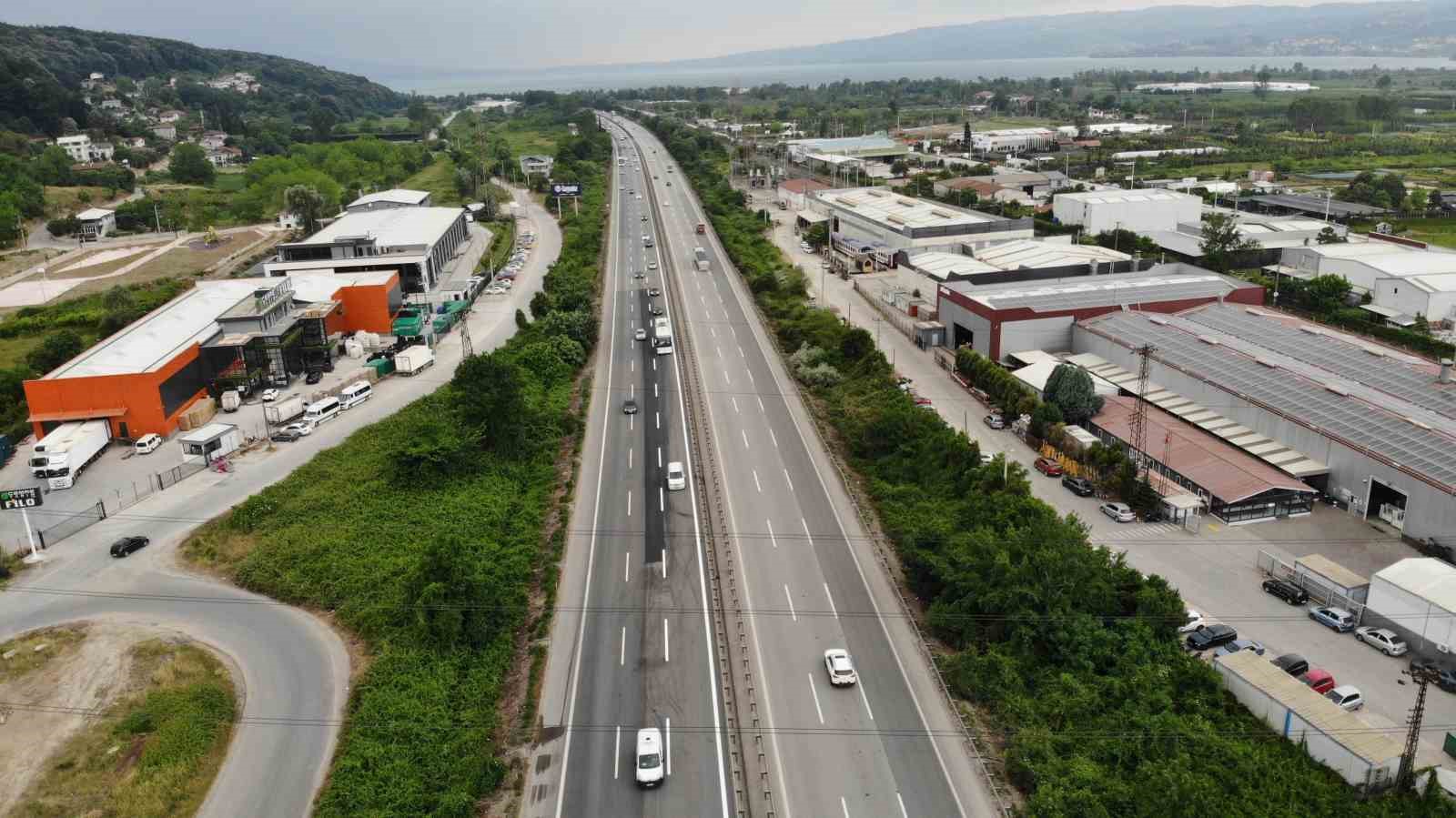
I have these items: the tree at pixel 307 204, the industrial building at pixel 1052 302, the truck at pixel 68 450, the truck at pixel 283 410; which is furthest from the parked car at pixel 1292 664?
the tree at pixel 307 204

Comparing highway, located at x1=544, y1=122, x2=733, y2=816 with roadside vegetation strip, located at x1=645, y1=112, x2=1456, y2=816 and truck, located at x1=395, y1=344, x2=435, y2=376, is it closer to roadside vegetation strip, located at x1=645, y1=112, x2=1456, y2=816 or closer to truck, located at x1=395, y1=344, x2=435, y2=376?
roadside vegetation strip, located at x1=645, y1=112, x2=1456, y2=816

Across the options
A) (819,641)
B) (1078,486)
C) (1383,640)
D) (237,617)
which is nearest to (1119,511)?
(1078,486)

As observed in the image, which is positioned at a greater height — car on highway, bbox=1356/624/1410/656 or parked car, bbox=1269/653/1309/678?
parked car, bbox=1269/653/1309/678

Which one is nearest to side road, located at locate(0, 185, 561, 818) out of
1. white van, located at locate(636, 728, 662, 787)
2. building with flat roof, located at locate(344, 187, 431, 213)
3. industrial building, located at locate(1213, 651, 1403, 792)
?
white van, located at locate(636, 728, 662, 787)

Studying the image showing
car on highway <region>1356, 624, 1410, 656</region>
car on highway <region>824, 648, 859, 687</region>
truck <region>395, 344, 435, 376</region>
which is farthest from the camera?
truck <region>395, 344, 435, 376</region>

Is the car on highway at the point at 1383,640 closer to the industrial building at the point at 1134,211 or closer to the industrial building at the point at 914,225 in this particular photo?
the industrial building at the point at 914,225

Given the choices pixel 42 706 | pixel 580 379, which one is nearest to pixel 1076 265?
pixel 580 379
